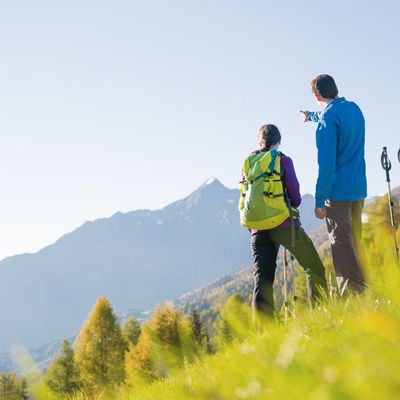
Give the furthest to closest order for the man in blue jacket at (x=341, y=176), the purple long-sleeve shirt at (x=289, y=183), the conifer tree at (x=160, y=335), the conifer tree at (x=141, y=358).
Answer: the conifer tree at (x=160, y=335)
the conifer tree at (x=141, y=358)
the purple long-sleeve shirt at (x=289, y=183)
the man in blue jacket at (x=341, y=176)

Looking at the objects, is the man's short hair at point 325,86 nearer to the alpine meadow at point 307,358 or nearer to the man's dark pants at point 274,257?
the alpine meadow at point 307,358

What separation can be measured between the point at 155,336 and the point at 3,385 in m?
25.6

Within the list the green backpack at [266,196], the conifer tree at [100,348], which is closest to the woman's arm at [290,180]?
the green backpack at [266,196]

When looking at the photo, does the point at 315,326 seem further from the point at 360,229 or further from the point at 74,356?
the point at 74,356

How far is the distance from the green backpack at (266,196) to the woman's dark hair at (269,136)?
25 cm

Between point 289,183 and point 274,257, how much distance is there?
1.01 m

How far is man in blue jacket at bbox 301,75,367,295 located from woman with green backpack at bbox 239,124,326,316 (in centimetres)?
45

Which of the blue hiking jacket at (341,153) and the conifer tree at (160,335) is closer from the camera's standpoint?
the blue hiking jacket at (341,153)

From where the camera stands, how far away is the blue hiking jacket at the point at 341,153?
654cm

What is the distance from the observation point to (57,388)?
40.0m

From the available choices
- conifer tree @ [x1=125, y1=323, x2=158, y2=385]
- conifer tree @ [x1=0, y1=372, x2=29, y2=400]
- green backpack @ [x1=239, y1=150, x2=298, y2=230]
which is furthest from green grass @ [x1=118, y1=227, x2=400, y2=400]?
conifer tree @ [x1=0, y1=372, x2=29, y2=400]

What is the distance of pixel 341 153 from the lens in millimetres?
6758

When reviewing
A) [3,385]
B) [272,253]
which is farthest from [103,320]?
[272,253]

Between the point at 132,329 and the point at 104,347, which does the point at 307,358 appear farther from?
the point at 132,329
